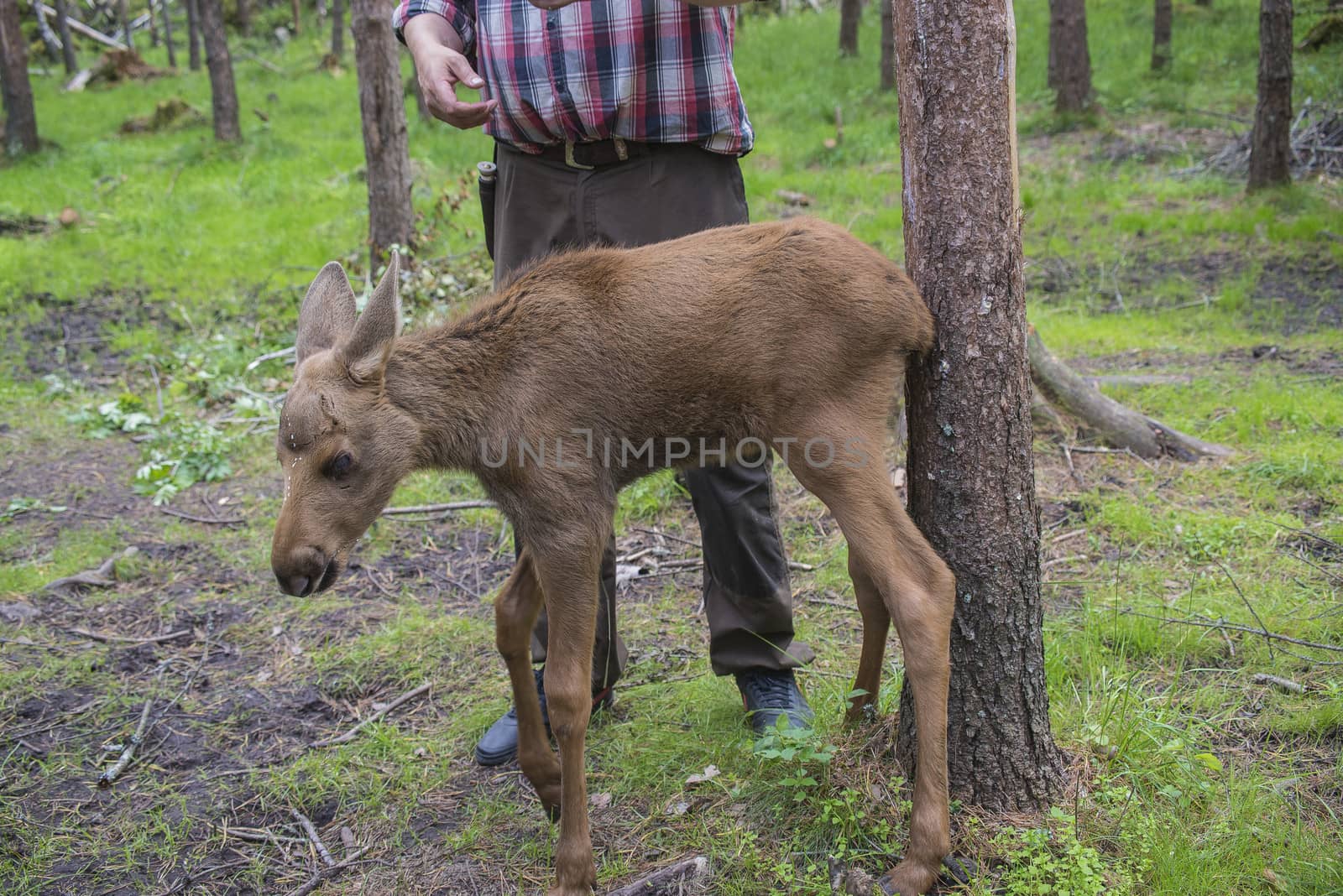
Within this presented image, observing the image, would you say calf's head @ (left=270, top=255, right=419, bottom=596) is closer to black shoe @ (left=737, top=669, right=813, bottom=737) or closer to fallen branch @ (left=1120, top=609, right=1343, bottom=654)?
black shoe @ (left=737, top=669, right=813, bottom=737)

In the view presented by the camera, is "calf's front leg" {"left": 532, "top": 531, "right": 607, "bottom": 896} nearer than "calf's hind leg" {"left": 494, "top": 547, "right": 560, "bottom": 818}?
Yes

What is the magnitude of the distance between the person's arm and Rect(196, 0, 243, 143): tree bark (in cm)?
1489

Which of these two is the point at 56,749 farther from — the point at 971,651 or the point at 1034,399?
the point at 1034,399

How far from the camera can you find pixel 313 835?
347cm

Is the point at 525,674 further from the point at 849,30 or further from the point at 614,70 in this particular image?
the point at 849,30

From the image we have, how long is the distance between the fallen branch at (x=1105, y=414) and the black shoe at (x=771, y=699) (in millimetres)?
2969

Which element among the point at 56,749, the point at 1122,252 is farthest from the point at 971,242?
the point at 1122,252

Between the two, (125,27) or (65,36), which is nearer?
(65,36)

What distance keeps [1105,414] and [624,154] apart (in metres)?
3.70

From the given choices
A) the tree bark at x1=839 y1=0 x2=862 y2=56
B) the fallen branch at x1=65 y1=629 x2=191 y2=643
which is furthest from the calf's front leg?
the tree bark at x1=839 y1=0 x2=862 y2=56

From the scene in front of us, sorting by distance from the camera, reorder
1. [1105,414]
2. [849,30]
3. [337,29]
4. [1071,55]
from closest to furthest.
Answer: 1. [1105,414]
2. [1071,55]
3. [849,30]
4. [337,29]

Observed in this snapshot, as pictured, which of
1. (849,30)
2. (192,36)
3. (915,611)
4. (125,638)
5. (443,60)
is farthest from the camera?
(192,36)

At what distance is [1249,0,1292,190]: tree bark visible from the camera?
921 centimetres

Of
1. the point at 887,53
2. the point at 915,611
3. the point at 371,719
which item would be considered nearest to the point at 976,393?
the point at 915,611
